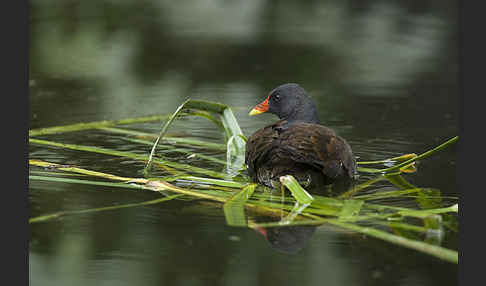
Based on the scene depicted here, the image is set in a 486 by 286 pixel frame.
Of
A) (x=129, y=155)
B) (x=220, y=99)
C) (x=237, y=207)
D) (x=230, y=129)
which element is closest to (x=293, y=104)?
(x=230, y=129)

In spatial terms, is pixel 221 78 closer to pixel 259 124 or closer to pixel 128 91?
pixel 128 91

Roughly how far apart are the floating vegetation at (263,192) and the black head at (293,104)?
1.24 feet

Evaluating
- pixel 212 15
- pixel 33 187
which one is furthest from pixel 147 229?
pixel 212 15

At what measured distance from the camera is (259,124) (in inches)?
270

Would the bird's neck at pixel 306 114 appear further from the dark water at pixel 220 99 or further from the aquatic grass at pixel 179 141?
the aquatic grass at pixel 179 141

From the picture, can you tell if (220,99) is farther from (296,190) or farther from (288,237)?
(288,237)

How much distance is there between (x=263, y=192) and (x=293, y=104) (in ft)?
3.78

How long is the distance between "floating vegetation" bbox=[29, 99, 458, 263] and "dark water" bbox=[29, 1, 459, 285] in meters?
0.08

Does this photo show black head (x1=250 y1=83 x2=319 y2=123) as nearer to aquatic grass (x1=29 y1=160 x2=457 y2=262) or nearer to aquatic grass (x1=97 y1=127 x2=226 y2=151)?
aquatic grass (x1=97 y1=127 x2=226 y2=151)

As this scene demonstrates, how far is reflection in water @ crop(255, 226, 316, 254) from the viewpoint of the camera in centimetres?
403

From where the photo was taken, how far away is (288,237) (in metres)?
4.14

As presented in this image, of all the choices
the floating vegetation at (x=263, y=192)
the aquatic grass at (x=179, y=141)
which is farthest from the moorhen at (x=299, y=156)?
the aquatic grass at (x=179, y=141)

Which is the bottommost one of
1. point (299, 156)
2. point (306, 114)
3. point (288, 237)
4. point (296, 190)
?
point (288, 237)

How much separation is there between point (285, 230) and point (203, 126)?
2.67 metres
